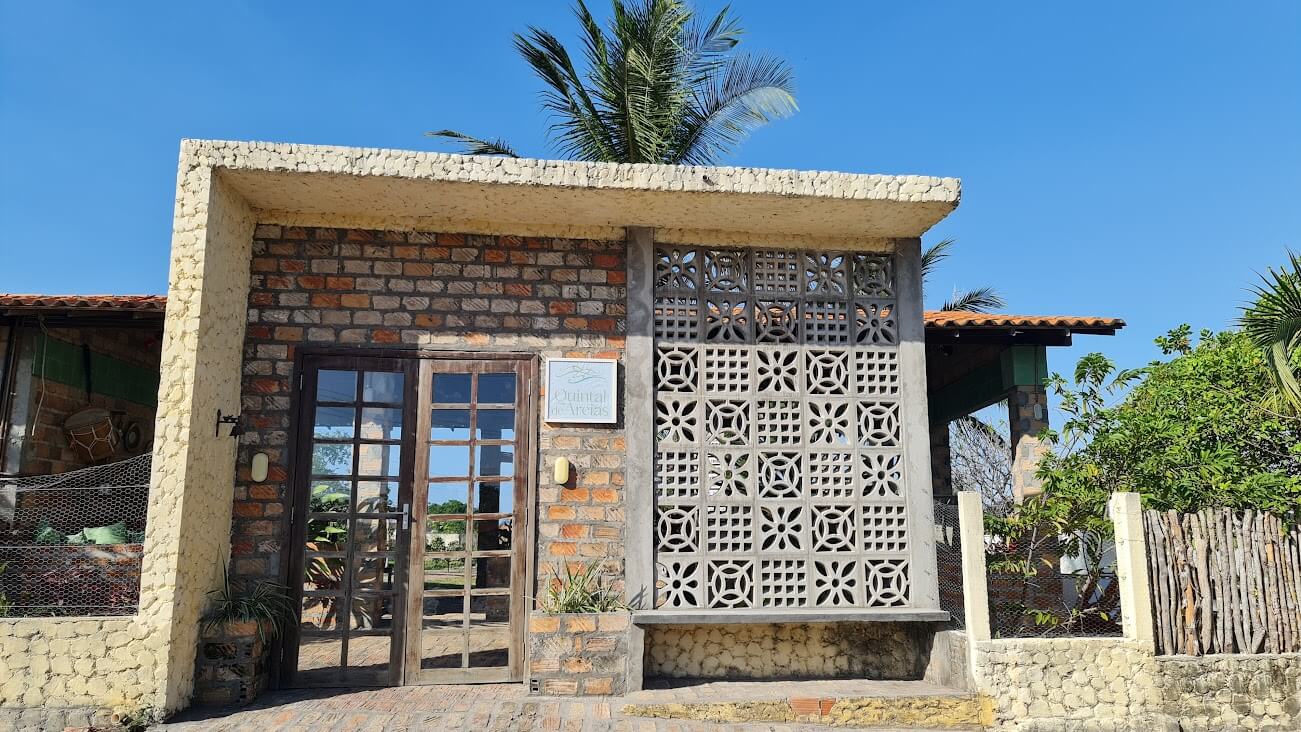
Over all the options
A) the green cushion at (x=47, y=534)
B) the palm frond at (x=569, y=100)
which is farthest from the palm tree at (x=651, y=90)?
the green cushion at (x=47, y=534)

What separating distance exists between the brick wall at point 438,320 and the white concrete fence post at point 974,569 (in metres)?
2.22

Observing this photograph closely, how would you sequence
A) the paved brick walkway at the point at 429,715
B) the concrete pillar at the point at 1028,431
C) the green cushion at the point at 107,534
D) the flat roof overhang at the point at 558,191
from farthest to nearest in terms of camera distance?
the concrete pillar at the point at 1028,431 < the green cushion at the point at 107,534 < the flat roof overhang at the point at 558,191 < the paved brick walkway at the point at 429,715

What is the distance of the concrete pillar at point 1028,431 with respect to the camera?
26.5 ft

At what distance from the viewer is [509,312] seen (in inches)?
239

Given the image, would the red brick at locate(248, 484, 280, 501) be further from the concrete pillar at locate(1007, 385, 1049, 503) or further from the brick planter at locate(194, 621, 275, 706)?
the concrete pillar at locate(1007, 385, 1049, 503)

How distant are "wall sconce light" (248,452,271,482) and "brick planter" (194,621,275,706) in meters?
0.92

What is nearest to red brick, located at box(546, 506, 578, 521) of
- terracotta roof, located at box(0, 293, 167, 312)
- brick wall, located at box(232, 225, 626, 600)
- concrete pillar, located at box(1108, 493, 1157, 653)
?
brick wall, located at box(232, 225, 626, 600)

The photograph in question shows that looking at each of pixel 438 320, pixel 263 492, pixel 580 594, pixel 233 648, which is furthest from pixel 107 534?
pixel 580 594

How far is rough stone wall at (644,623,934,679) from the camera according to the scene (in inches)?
236

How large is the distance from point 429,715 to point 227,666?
1343 millimetres

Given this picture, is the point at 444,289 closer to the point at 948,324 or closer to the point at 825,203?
the point at 825,203

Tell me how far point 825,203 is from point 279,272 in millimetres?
3765

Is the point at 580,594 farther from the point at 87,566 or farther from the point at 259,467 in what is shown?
the point at 87,566

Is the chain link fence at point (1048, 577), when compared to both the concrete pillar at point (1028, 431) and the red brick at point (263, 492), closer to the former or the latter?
the concrete pillar at point (1028, 431)
